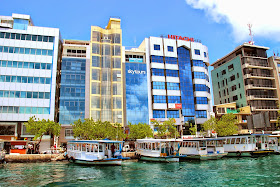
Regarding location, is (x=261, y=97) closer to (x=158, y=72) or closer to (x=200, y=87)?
(x=200, y=87)

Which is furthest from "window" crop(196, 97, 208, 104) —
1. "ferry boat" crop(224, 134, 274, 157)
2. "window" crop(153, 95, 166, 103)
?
"ferry boat" crop(224, 134, 274, 157)

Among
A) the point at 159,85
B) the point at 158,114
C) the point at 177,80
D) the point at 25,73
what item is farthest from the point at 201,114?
the point at 25,73

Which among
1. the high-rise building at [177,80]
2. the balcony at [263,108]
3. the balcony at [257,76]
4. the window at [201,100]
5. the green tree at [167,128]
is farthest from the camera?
the balcony at [257,76]

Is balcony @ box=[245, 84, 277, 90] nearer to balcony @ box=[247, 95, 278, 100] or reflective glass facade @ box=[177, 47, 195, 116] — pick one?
balcony @ box=[247, 95, 278, 100]

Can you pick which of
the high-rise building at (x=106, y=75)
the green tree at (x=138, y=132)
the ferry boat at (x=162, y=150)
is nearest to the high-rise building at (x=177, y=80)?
the high-rise building at (x=106, y=75)

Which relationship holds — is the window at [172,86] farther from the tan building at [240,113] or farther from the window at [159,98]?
the tan building at [240,113]

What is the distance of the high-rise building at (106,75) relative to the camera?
6769cm

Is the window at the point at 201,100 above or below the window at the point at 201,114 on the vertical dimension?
above

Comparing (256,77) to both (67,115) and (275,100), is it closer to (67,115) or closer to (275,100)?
(275,100)

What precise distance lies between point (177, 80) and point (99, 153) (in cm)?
4561

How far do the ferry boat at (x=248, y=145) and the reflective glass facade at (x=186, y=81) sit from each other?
89.2 ft

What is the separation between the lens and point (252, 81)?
8050 centimetres

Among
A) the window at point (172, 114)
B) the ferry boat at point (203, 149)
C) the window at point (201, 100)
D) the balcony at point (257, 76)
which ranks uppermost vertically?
the balcony at point (257, 76)

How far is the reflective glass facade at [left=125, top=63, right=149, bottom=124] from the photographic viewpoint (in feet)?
228
